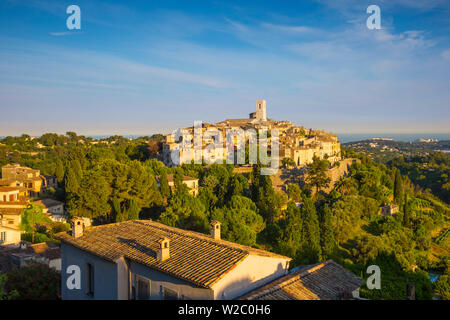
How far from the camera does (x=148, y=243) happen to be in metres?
7.42

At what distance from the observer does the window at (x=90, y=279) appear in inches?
295

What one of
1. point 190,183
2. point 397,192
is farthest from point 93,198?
Answer: point 397,192

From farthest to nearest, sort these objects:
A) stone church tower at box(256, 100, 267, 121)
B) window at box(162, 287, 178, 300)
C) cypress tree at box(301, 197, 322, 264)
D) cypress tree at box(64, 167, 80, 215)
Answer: stone church tower at box(256, 100, 267, 121)
cypress tree at box(64, 167, 80, 215)
cypress tree at box(301, 197, 322, 264)
window at box(162, 287, 178, 300)

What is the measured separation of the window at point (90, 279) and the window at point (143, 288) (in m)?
1.33

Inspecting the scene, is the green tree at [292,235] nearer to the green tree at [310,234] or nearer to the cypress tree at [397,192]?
the green tree at [310,234]

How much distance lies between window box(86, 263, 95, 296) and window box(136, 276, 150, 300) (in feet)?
4.36

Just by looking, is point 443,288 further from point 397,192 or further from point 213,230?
point 397,192

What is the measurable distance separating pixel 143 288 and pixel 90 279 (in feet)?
5.14

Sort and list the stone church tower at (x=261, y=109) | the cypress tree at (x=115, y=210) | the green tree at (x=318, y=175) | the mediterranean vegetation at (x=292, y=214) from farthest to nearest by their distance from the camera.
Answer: the stone church tower at (x=261, y=109)
the green tree at (x=318, y=175)
the cypress tree at (x=115, y=210)
the mediterranean vegetation at (x=292, y=214)

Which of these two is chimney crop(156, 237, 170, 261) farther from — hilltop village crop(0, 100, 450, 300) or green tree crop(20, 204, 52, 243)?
green tree crop(20, 204, 52, 243)

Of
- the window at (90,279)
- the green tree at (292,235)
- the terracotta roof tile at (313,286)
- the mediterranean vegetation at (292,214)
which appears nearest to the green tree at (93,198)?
the mediterranean vegetation at (292,214)

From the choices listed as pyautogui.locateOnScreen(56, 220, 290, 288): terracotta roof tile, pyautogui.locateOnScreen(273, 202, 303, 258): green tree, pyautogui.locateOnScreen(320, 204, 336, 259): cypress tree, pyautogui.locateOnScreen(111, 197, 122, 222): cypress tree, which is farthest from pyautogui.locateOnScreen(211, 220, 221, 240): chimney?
pyautogui.locateOnScreen(320, 204, 336, 259): cypress tree

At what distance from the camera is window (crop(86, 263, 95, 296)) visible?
24.5ft

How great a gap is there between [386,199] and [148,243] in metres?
28.2
